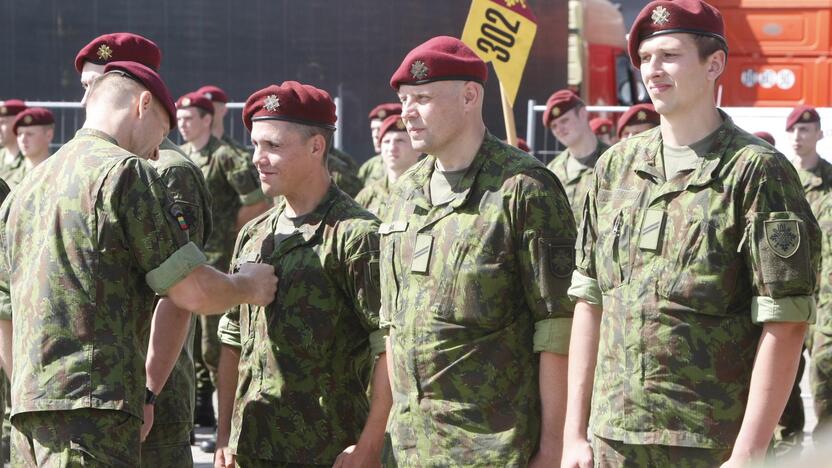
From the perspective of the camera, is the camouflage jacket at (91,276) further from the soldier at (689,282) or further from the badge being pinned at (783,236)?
the badge being pinned at (783,236)

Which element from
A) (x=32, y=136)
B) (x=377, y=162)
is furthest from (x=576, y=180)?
(x=32, y=136)

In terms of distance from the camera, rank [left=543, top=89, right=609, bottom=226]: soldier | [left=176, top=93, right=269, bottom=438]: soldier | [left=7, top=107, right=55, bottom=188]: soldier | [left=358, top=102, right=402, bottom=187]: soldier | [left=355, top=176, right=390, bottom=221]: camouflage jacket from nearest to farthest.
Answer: [left=355, top=176, right=390, bottom=221]: camouflage jacket < [left=176, top=93, right=269, bottom=438]: soldier < [left=543, top=89, right=609, bottom=226]: soldier < [left=7, top=107, right=55, bottom=188]: soldier < [left=358, top=102, right=402, bottom=187]: soldier

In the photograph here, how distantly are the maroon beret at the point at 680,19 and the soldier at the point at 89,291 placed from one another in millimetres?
1519

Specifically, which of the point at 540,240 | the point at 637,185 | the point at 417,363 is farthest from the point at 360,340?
the point at 637,185

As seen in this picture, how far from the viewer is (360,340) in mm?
4523

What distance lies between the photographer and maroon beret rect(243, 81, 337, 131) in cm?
459

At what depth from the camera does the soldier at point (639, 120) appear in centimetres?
938

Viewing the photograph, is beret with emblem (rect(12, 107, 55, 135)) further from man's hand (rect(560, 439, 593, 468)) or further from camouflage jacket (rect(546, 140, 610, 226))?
man's hand (rect(560, 439, 593, 468))

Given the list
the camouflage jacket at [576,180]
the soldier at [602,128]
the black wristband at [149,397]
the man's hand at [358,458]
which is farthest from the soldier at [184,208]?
the soldier at [602,128]

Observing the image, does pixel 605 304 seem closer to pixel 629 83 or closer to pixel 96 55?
pixel 96 55

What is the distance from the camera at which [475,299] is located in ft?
12.7

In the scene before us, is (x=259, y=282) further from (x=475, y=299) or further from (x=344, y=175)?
(x=344, y=175)

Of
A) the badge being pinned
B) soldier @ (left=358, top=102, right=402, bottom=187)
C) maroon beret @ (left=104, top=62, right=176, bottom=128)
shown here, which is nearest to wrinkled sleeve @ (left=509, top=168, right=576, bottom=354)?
the badge being pinned

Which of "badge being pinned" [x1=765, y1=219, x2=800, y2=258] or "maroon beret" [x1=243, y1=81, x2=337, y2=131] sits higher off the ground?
"maroon beret" [x1=243, y1=81, x2=337, y2=131]
